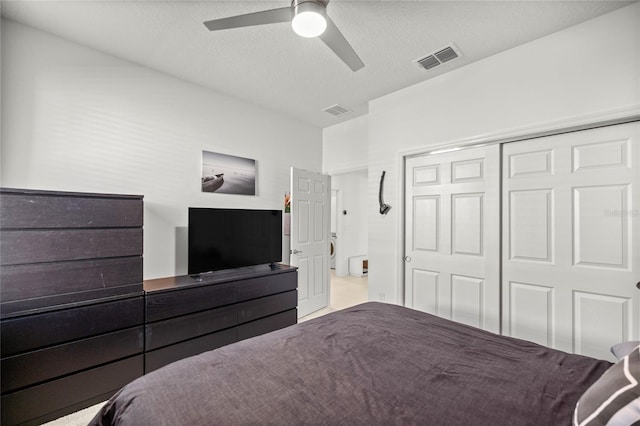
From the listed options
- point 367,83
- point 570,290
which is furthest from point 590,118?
point 367,83

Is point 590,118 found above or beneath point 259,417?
above

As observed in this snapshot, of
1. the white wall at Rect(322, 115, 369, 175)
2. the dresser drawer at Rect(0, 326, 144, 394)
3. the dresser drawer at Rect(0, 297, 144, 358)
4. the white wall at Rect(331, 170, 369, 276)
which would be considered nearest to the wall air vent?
the white wall at Rect(322, 115, 369, 175)

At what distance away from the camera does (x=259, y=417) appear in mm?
925

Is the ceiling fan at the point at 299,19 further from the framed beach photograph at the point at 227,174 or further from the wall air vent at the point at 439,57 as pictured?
the framed beach photograph at the point at 227,174

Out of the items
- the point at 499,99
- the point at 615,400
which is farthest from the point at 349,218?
the point at 615,400

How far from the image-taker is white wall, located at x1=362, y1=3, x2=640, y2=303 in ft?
6.65

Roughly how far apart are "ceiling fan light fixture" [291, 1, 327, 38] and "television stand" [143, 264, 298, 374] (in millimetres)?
2125

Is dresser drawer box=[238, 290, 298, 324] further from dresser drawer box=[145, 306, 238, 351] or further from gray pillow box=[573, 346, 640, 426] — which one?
gray pillow box=[573, 346, 640, 426]

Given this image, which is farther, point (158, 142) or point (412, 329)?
point (158, 142)

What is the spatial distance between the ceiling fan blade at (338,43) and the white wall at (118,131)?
1876 millimetres

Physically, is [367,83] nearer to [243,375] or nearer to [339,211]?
[243,375]

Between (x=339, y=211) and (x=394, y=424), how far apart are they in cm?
562

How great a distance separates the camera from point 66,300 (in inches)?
74.9

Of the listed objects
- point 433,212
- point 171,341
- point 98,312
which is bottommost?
point 171,341
